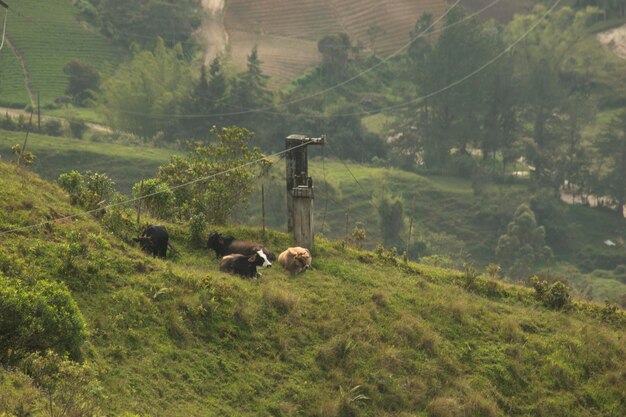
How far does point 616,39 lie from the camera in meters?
101

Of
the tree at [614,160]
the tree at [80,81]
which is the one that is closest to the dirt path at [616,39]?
the tree at [614,160]

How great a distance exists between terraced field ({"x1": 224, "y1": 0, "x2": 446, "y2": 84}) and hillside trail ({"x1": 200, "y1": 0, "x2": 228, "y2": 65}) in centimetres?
82

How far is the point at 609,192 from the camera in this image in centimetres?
7750

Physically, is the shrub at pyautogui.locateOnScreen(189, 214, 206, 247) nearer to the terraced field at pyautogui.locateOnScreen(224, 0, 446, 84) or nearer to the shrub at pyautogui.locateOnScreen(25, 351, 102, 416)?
the shrub at pyautogui.locateOnScreen(25, 351, 102, 416)

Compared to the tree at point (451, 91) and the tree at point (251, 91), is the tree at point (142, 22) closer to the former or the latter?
the tree at point (251, 91)

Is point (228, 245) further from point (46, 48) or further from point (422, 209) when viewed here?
point (46, 48)

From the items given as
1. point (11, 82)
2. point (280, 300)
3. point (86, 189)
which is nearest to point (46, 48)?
point (11, 82)

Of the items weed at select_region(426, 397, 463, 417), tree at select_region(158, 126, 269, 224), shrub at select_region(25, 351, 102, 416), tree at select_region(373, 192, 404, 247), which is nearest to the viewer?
shrub at select_region(25, 351, 102, 416)

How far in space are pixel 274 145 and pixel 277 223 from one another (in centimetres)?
1906

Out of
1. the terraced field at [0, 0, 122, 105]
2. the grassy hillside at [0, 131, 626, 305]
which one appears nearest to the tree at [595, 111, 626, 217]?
the grassy hillside at [0, 131, 626, 305]

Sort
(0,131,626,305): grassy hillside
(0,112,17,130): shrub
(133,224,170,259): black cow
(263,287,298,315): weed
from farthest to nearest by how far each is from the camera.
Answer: (0,112,17,130): shrub
(0,131,626,305): grassy hillside
(133,224,170,259): black cow
(263,287,298,315): weed

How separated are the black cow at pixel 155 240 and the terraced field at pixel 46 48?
6483cm

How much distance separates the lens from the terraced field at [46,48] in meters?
83.8

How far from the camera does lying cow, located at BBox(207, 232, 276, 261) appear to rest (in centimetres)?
2012
